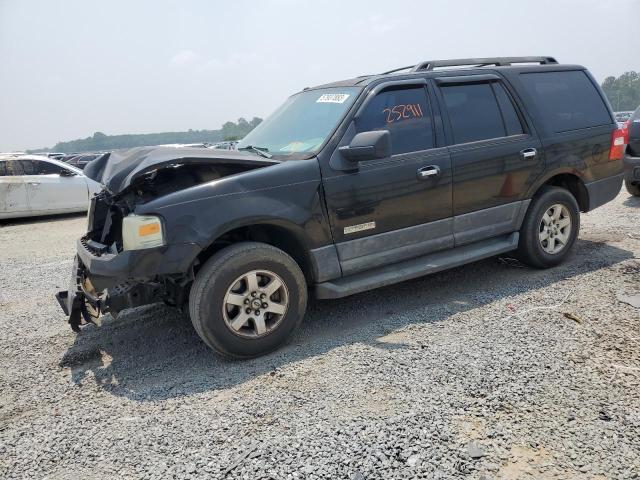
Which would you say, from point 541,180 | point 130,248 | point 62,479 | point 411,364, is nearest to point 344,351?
point 411,364

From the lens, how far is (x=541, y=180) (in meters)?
4.96

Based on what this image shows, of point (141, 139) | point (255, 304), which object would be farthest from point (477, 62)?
point (141, 139)

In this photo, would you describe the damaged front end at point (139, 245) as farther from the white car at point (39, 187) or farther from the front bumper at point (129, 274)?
the white car at point (39, 187)

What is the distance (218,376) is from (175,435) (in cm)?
68

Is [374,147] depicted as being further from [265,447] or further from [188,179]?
[265,447]

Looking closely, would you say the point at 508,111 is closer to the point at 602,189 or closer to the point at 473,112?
the point at 473,112

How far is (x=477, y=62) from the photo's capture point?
4.95 metres

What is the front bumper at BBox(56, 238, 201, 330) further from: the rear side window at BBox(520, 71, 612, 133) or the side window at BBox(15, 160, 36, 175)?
the side window at BBox(15, 160, 36, 175)

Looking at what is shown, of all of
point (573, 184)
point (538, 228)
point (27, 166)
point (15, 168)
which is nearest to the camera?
point (538, 228)

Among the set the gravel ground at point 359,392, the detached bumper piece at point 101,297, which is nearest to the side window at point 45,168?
the gravel ground at point 359,392

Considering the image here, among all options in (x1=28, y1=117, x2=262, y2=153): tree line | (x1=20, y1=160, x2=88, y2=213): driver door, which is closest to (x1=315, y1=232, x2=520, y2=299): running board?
(x1=20, y1=160, x2=88, y2=213): driver door

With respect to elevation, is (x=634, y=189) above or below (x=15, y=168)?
below

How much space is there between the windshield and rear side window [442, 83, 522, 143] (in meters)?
0.99

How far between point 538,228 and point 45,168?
10.7 meters
